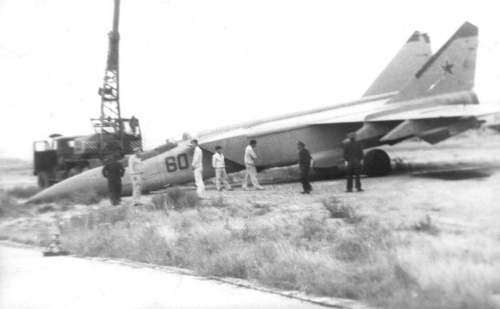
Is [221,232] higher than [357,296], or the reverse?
[221,232]

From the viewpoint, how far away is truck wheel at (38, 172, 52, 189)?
2019 centimetres

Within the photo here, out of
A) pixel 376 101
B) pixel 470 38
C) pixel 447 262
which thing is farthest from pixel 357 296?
pixel 376 101

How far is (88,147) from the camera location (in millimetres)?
19156

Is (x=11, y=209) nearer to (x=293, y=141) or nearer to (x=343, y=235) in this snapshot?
(x=293, y=141)

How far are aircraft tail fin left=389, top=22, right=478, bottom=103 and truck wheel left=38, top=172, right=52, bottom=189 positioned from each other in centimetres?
1290

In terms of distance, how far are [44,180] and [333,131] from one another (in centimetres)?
1190

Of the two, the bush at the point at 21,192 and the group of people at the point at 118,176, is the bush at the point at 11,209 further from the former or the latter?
the group of people at the point at 118,176

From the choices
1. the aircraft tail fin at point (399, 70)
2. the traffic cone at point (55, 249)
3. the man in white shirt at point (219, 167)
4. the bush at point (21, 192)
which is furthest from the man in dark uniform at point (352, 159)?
the bush at point (21, 192)

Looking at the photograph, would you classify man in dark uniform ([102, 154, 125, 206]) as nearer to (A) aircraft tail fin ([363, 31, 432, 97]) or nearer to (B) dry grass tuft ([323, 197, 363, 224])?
(B) dry grass tuft ([323, 197, 363, 224])

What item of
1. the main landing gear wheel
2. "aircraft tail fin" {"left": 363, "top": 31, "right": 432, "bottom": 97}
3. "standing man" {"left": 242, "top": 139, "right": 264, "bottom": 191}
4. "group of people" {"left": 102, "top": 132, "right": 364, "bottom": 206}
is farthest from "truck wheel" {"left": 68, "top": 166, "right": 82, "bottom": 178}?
the main landing gear wheel

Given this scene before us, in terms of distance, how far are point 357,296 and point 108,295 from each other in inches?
122

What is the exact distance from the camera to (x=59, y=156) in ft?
68.2

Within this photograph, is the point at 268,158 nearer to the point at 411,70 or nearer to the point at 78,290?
the point at 411,70

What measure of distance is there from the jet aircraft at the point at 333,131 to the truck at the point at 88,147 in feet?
10.7
